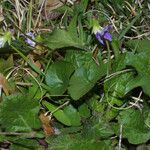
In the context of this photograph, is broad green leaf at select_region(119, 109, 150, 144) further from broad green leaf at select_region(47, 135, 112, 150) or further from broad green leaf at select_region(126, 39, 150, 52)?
broad green leaf at select_region(126, 39, 150, 52)

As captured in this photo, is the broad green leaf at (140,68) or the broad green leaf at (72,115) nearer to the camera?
the broad green leaf at (140,68)

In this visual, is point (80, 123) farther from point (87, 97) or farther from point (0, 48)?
point (0, 48)

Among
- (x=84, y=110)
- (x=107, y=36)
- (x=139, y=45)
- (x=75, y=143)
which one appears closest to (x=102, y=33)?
(x=107, y=36)

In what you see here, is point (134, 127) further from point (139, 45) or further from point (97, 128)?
point (139, 45)

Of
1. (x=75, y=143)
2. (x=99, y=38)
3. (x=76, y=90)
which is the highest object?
(x=99, y=38)

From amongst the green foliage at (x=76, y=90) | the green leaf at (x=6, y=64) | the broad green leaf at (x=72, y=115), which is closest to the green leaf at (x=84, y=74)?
the green foliage at (x=76, y=90)

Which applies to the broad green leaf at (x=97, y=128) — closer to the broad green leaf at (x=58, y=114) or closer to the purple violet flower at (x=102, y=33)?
the broad green leaf at (x=58, y=114)
